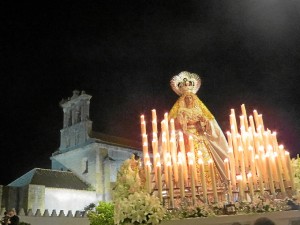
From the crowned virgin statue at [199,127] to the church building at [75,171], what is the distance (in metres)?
28.6

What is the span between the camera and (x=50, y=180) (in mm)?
40469

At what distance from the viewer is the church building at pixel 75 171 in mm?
37344

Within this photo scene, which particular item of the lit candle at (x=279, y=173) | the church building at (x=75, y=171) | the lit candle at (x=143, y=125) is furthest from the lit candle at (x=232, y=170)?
the church building at (x=75, y=171)

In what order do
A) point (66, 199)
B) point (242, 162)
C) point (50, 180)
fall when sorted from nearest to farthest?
1. point (242, 162)
2. point (66, 199)
3. point (50, 180)

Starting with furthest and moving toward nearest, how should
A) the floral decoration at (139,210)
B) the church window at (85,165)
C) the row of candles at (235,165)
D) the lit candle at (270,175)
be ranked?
1. the church window at (85,165)
2. the row of candles at (235,165)
3. the lit candle at (270,175)
4. the floral decoration at (139,210)

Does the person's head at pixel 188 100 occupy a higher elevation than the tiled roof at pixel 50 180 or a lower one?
lower

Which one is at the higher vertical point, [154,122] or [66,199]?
[66,199]

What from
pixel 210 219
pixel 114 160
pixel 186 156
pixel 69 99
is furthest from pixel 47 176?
pixel 210 219

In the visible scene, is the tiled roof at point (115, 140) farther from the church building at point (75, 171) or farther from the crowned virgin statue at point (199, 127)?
the crowned virgin statue at point (199, 127)

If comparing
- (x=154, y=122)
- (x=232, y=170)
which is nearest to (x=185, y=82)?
(x=154, y=122)

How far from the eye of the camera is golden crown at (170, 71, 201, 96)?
38.5ft

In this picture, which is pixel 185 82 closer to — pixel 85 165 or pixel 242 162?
pixel 242 162

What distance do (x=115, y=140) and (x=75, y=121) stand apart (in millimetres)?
6022

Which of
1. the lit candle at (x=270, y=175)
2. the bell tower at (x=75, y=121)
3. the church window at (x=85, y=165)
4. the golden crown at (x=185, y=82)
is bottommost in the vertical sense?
the lit candle at (x=270, y=175)
